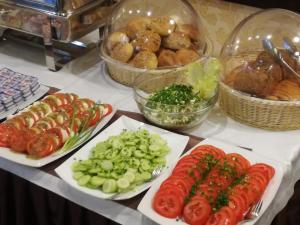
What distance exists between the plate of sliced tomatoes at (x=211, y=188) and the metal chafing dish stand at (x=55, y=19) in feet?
1.97

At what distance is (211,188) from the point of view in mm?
894

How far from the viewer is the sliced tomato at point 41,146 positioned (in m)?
1.03

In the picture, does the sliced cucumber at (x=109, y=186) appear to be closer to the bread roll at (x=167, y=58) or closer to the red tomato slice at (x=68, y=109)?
the red tomato slice at (x=68, y=109)

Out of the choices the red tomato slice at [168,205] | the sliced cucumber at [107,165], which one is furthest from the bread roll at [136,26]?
the red tomato slice at [168,205]

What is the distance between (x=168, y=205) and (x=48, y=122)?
0.41m

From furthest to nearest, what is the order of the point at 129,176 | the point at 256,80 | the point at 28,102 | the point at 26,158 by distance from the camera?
1. the point at 28,102
2. the point at 256,80
3. the point at 26,158
4. the point at 129,176

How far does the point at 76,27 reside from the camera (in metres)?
1.39

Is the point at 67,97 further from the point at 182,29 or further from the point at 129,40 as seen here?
the point at 182,29

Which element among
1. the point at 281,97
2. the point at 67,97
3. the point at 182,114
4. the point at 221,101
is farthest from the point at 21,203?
the point at 281,97

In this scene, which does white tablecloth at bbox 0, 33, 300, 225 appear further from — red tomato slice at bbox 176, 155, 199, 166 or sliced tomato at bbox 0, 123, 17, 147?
red tomato slice at bbox 176, 155, 199, 166

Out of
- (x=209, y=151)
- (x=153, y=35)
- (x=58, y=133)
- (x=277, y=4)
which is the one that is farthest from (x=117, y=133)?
(x=277, y=4)

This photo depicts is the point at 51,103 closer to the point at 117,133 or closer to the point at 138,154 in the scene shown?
the point at 117,133

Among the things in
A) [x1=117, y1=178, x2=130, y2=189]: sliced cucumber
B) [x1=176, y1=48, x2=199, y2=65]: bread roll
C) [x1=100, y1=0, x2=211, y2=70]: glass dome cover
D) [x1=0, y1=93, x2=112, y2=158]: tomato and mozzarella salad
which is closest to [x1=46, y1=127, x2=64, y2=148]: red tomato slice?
[x1=0, y1=93, x2=112, y2=158]: tomato and mozzarella salad

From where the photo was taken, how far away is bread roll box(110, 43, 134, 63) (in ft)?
4.35
